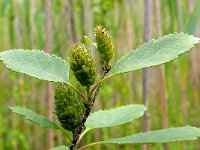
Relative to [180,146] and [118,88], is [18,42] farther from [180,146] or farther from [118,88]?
[180,146]

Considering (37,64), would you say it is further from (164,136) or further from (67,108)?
(164,136)

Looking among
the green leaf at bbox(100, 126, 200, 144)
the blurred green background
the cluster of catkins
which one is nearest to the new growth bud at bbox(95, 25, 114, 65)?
the cluster of catkins

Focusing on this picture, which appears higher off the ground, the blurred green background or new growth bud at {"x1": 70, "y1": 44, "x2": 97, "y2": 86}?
the blurred green background


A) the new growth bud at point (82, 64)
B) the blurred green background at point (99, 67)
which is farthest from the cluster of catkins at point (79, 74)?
the blurred green background at point (99, 67)

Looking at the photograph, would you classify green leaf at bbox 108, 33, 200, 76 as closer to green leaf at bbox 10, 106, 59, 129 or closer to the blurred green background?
green leaf at bbox 10, 106, 59, 129

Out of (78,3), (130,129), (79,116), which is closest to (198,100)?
(130,129)

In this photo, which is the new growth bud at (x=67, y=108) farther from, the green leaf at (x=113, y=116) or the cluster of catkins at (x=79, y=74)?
the green leaf at (x=113, y=116)

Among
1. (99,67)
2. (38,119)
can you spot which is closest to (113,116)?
(38,119)
